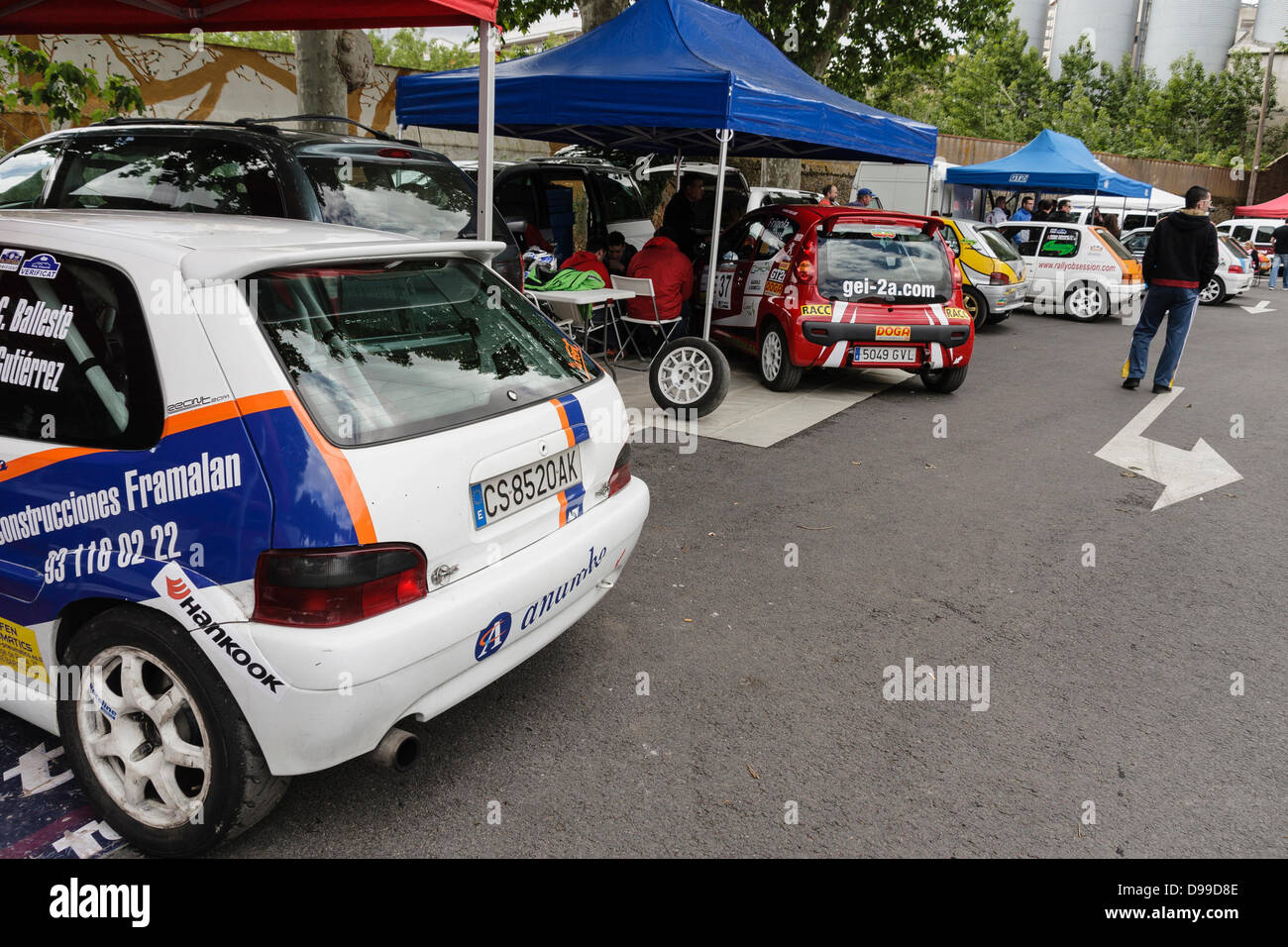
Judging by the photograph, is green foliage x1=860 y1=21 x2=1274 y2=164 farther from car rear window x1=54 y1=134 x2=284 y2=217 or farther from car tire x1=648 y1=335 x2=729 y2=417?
car rear window x1=54 y1=134 x2=284 y2=217

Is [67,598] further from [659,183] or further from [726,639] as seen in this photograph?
[659,183]

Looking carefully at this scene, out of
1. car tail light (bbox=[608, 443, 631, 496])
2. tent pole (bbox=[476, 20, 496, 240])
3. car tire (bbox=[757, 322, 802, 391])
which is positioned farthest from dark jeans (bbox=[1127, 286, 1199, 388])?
car tail light (bbox=[608, 443, 631, 496])

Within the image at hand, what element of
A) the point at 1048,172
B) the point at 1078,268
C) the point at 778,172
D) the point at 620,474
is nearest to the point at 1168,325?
the point at 1078,268

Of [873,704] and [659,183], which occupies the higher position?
[659,183]

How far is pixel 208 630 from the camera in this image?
2.37 meters

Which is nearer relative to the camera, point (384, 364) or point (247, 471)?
point (247, 471)

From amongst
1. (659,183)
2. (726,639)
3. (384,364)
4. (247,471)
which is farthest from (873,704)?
(659,183)

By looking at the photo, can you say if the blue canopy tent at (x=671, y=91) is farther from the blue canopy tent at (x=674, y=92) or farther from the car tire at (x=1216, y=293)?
the car tire at (x=1216, y=293)

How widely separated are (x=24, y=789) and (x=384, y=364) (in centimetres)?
166

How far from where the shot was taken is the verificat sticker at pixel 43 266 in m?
2.70

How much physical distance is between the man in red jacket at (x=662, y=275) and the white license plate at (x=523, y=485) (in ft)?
17.6

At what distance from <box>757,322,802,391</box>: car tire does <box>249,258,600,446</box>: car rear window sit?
17.6 feet

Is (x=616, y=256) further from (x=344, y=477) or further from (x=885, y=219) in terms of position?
(x=344, y=477)
